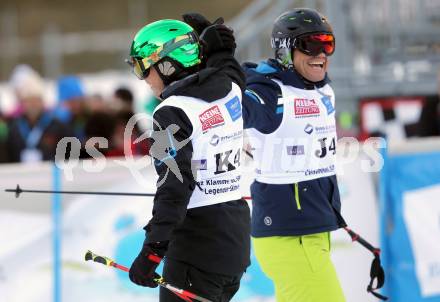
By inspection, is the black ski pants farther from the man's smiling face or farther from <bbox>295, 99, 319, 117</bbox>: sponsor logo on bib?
the man's smiling face

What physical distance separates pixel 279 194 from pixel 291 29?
873 mm

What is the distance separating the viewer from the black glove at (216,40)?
4.18 m

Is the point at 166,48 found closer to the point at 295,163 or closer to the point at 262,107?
the point at 262,107

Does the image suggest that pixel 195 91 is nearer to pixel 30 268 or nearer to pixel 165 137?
pixel 165 137

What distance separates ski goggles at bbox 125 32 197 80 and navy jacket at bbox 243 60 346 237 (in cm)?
56

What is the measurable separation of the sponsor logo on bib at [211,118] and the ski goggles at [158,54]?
0.33 m

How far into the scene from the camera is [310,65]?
4484 millimetres

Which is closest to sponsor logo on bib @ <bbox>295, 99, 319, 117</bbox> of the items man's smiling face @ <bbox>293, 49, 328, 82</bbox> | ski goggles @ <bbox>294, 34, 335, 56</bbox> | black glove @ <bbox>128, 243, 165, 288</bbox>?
man's smiling face @ <bbox>293, 49, 328, 82</bbox>

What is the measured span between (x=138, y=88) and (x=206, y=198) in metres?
10.5

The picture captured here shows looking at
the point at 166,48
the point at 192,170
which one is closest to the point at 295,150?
the point at 192,170

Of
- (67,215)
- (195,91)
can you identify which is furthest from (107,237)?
(195,91)

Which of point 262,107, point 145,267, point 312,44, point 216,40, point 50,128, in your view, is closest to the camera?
point 145,267

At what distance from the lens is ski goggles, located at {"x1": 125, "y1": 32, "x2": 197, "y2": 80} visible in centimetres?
384

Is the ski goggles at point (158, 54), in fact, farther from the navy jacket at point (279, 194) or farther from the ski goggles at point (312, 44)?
the ski goggles at point (312, 44)
